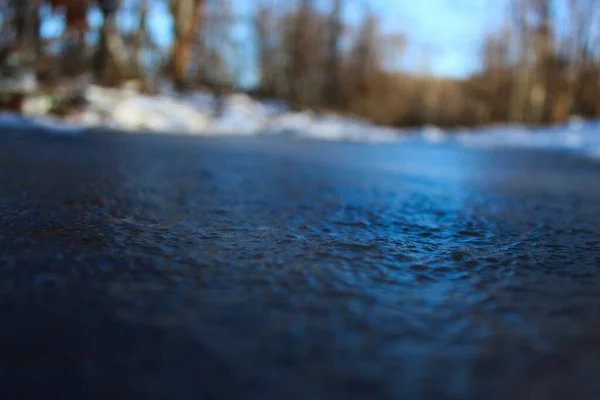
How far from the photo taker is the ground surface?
67cm

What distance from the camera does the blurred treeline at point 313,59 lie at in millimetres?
12336

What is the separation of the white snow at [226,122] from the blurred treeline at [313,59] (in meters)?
1.48

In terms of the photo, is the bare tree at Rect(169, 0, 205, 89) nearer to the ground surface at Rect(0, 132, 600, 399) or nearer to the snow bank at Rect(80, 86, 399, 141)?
the snow bank at Rect(80, 86, 399, 141)

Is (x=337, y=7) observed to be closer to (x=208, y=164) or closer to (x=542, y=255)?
(x=208, y=164)

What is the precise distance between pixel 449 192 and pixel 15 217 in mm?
2221

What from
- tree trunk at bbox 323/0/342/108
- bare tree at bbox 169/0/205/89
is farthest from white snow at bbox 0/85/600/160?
tree trunk at bbox 323/0/342/108

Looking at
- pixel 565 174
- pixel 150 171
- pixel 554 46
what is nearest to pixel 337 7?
pixel 554 46

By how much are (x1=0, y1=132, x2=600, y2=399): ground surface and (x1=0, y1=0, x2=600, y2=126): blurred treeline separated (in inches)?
430

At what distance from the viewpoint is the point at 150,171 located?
3.14 m

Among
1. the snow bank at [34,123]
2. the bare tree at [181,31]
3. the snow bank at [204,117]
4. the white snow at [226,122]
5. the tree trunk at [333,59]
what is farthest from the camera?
the tree trunk at [333,59]

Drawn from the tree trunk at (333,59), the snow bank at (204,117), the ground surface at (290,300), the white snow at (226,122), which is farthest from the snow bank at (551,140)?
the ground surface at (290,300)

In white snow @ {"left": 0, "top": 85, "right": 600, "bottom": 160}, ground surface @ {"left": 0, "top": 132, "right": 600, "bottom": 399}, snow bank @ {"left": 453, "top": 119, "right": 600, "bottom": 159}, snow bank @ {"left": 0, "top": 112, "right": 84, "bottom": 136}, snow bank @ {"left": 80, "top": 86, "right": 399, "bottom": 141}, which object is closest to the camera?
ground surface @ {"left": 0, "top": 132, "right": 600, "bottom": 399}

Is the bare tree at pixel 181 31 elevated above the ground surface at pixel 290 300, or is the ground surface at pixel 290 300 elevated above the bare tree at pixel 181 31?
the bare tree at pixel 181 31

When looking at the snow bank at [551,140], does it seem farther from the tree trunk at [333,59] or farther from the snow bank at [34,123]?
the snow bank at [34,123]
